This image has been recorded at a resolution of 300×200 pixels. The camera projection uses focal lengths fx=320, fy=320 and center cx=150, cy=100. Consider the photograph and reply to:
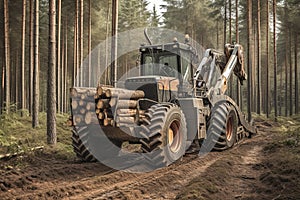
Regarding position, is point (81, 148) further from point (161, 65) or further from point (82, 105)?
point (161, 65)

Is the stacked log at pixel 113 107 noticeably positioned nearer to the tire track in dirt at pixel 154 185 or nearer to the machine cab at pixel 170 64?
the tire track in dirt at pixel 154 185

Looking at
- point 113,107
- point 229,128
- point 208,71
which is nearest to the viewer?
point 113,107

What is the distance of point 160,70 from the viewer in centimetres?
1023

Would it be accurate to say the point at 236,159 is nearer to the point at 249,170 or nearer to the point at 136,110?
the point at 249,170

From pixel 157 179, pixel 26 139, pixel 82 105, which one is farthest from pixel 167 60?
pixel 26 139

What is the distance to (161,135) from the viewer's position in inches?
311

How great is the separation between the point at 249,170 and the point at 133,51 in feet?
118

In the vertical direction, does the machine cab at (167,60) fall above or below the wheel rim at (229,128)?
above

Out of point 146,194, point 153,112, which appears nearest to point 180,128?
point 153,112

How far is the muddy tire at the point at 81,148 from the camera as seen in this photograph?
9.01 metres

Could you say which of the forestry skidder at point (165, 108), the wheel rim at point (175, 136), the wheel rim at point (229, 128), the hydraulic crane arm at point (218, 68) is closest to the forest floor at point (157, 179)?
the wheel rim at point (175, 136)

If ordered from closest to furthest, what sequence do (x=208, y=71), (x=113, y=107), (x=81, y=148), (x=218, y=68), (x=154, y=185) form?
(x=154, y=185), (x=113, y=107), (x=81, y=148), (x=208, y=71), (x=218, y=68)

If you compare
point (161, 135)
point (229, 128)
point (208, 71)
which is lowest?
point (229, 128)

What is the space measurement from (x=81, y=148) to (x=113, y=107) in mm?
2153
